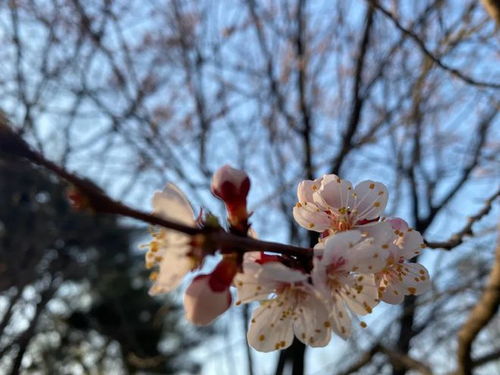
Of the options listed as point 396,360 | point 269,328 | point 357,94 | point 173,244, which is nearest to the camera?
point 173,244

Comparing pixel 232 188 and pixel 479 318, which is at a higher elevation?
pixel 232 188

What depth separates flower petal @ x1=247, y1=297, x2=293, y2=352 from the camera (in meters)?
1.04

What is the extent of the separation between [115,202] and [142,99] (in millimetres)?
3600

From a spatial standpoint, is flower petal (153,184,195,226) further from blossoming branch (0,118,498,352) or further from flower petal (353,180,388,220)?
flower petal (353,180,388,220)

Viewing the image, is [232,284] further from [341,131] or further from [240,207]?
[341,131]

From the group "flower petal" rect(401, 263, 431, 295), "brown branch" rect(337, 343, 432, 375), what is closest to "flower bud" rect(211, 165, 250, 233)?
"flower petal" rect(401, 263, 431, 295)

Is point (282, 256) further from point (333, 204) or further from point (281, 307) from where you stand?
point (333, 204)

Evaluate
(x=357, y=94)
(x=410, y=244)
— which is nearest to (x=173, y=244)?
(x=410, y=244)

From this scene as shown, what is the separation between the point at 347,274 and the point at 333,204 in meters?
0.22

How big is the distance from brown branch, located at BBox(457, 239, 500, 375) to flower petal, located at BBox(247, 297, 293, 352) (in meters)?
1.23

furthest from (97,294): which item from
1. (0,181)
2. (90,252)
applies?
(0,181)

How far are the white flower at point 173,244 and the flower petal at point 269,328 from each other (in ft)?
1.01

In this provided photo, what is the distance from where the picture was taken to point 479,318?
204 cm

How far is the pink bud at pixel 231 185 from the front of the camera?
90cm
